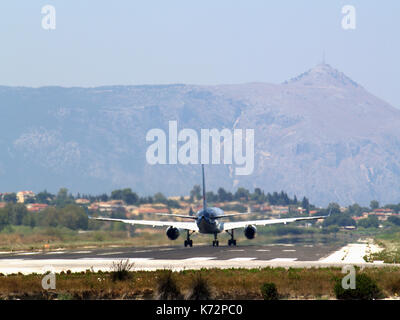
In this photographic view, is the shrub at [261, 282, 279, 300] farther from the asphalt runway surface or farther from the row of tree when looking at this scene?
the row of tree

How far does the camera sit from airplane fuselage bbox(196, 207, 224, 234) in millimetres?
87500

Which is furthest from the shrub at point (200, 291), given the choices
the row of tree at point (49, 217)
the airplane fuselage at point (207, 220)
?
the row of tree at point (49, 217)

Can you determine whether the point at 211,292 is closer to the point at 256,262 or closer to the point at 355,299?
the point at 355,299

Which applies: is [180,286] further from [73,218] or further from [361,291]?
[73,218]

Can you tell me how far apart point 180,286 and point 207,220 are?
49.8m

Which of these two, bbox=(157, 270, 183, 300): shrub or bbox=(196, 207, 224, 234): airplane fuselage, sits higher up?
bbox=(196, 207, 224, 234): airplane fuselage

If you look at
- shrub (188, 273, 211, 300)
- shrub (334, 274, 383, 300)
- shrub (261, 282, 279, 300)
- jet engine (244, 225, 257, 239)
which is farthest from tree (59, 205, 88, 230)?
shrub (334, 274, 383, 300)

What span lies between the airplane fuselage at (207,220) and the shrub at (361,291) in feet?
167

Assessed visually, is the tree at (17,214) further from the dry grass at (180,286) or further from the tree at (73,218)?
the dry grass at (180,286)

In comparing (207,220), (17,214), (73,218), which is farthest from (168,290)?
(17,214)

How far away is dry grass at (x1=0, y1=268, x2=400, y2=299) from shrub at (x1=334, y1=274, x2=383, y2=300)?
3.36 ft
